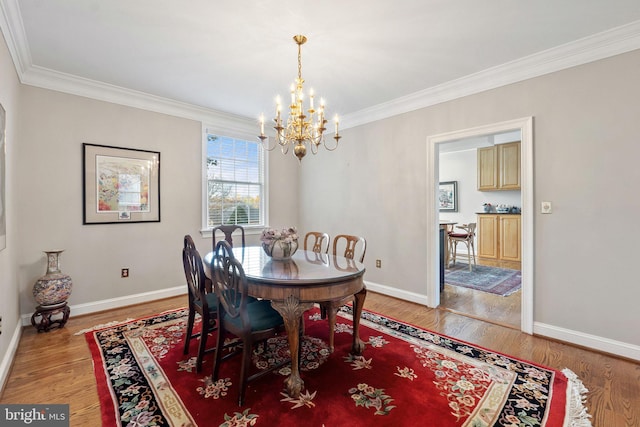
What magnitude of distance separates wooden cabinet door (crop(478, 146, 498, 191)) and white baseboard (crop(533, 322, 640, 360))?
4368 mm

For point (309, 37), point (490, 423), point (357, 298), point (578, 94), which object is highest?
point (309, 37)

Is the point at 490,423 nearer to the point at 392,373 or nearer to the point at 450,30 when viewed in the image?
the point at 392,373

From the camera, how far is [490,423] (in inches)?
64.0

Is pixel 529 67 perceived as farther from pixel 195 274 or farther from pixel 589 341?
pixel 195 274

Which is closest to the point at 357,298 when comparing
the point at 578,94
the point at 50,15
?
the point at 578,94

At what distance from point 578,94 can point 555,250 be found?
4.48 ft

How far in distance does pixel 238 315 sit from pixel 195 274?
0.57m

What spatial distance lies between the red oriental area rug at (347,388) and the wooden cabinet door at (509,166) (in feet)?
15.8

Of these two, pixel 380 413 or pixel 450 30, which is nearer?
pixel 380 413

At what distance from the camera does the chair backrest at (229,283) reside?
179 centimetres

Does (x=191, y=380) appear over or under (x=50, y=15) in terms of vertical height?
under

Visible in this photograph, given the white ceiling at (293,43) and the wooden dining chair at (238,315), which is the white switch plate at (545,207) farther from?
the wooden dining chair at (238,315)

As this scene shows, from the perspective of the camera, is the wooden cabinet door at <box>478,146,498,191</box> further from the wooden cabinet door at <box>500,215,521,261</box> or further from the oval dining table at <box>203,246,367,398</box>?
the oval dining table at <box>203,246,367,398</box>

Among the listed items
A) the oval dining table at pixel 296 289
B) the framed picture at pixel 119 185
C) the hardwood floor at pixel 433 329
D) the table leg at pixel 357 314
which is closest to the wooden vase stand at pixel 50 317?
the hardwood floor at pixel 433 329
